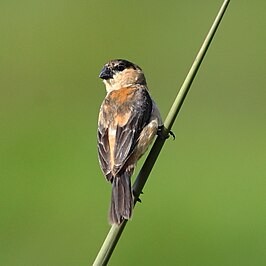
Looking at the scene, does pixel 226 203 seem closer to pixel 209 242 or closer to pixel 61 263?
pixel 209 242

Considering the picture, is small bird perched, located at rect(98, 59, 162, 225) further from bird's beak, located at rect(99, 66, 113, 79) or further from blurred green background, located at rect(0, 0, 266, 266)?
blurred green background, located at rect(0, 0, 266, 266)

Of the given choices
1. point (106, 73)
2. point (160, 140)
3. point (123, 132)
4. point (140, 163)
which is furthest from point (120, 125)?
point (140, 163)

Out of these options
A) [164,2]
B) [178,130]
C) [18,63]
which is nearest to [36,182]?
[178,130]

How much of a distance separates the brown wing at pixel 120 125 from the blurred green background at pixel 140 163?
3.78 m

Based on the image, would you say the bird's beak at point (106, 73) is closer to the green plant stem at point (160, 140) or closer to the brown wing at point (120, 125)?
the brown wing at point (120, 125)

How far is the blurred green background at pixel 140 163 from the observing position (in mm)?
9102

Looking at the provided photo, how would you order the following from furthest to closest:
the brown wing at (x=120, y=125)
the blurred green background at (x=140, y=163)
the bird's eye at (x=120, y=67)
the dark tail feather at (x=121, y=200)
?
the blurred green background at (x=140, y=163), the bird's eye at (x=120, y=67), the brown wing at (x=120, y=125), the dark tail feather at (x=121, y=200)

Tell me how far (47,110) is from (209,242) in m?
3.99

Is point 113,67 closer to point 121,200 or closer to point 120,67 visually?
point 120,67

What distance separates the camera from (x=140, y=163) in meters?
10.6

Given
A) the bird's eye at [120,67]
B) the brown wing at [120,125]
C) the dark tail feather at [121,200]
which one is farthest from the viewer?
the bird's eye at [120,67]

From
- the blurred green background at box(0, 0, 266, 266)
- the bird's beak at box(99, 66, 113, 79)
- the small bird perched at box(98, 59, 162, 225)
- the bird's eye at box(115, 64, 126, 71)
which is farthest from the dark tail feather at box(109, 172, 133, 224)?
the blurred green background at box(0, 0, 266, 266)

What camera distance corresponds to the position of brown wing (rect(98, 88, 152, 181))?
4.26 meters

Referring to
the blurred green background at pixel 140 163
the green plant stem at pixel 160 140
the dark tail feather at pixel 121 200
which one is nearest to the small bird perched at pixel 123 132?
the dark tail feather at pixel 121 200
